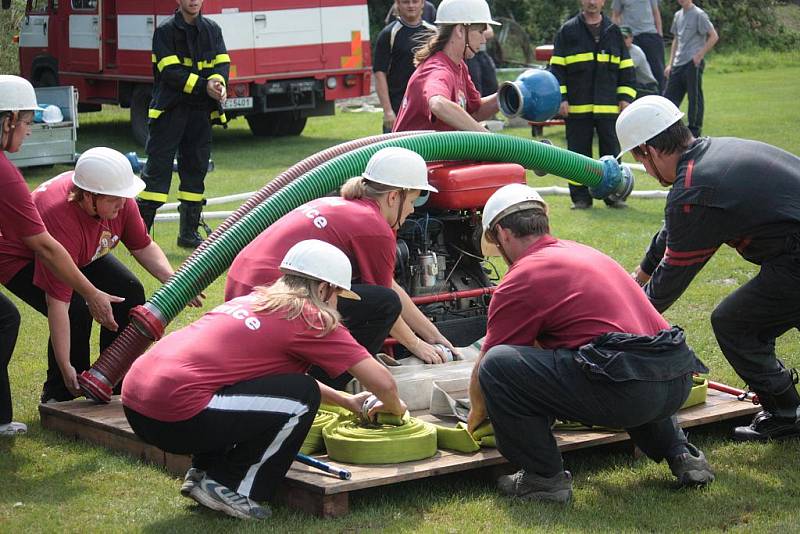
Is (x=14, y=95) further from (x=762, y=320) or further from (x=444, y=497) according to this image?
(x=762, y=320)

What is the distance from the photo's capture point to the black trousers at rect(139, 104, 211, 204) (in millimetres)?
9508

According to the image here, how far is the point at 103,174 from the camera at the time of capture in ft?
18.4

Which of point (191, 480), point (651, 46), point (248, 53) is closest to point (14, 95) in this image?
point (191, 480)

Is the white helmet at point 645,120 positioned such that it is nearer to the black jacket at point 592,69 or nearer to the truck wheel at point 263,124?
the black jacket at point 592,69

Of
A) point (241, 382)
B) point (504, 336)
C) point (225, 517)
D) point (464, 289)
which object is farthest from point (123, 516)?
point (464, 289)

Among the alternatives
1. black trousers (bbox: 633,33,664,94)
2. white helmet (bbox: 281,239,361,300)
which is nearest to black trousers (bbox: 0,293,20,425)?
white helmet (bbox: 281,239,361,300)

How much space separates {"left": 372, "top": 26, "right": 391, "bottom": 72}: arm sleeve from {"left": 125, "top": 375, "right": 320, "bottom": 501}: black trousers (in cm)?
637

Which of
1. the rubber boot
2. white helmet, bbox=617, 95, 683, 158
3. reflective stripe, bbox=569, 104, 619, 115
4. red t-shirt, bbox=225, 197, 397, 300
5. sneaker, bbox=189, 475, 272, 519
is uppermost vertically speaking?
white helmet, bbox=617, 95, 683, 158

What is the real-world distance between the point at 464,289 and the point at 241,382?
98.8 inches

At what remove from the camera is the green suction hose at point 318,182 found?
5.80 meters

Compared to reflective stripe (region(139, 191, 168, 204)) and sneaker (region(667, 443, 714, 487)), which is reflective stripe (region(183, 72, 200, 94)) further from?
sneaker (region(667, 443, 714, 487))

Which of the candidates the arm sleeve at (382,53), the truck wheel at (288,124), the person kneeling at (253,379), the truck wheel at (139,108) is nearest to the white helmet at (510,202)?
the person kneeling at (253,379)

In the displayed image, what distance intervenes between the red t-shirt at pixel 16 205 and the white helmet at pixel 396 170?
1520mm

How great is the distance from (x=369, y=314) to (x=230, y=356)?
119cm
